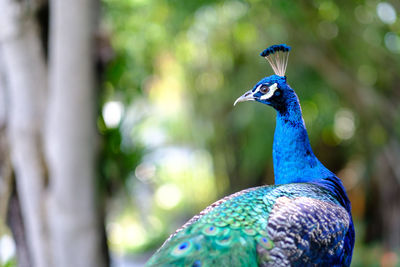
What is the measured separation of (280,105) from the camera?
102 centimetres

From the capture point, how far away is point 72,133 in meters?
1.87

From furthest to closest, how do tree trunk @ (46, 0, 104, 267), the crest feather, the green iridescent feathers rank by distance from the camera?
1. tree trunk @ (46, 0, 104, 267)
2. the crest feather
3. the green iridescent feathers

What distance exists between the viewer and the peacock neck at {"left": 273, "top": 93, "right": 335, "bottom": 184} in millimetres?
1032

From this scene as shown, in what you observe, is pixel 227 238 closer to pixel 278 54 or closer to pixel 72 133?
pixel 278 54

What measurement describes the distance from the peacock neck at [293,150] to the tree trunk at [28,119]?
123 cm

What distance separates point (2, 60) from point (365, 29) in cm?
205

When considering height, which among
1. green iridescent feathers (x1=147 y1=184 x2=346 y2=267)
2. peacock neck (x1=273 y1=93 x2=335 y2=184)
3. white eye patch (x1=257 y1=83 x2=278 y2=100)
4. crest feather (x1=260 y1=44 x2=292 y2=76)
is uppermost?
crest feather (x1=260 y1=44 x2=292 y2=76)

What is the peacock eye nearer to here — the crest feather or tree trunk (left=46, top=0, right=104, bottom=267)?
the crest feather

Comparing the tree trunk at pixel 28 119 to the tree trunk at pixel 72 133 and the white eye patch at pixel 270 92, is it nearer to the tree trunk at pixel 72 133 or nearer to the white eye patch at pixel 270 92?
the tree trunk at pixel 72 133

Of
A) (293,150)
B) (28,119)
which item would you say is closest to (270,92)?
(293,150)

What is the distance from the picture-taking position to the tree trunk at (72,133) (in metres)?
1.81

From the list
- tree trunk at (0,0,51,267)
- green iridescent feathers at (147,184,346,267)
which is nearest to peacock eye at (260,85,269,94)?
green iridescent feathers at (147,184,346,267)

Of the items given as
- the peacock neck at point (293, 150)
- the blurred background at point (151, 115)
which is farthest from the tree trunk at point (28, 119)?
the peacock neck at point (293, 150)

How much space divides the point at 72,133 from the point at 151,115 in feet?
4.83
